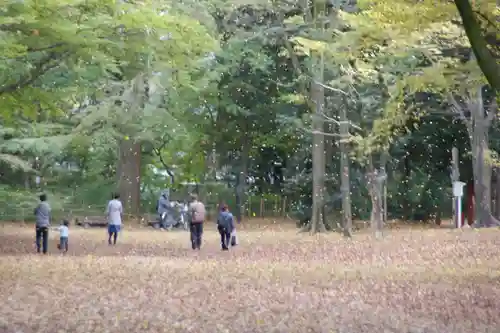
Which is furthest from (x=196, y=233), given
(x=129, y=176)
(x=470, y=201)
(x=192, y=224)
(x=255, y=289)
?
(x=470, y=201)

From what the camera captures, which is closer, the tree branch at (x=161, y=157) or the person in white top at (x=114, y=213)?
the person in white top at (x=114, y=213)

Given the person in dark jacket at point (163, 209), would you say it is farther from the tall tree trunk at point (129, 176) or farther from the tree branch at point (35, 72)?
the tree branch at point (35, 72)

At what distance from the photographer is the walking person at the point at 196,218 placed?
83.1 ft

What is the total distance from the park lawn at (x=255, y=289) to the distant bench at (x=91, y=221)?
16.9 meters

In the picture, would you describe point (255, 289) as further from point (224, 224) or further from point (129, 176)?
point (129, 176)

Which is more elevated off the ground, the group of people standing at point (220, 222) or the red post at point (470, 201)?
the red post at point (470, 201)

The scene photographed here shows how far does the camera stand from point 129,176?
44.9m

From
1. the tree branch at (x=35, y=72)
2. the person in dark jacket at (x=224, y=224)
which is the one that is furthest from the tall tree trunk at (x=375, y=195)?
the tree branch at (x=35, y=72)

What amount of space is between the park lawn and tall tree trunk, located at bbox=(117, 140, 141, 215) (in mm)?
18584

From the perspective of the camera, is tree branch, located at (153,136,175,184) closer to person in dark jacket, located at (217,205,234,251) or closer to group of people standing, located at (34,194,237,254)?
group of people standing, located at (34,194,237,254)

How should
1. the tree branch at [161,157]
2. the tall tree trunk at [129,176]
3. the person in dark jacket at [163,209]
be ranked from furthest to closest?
the tree branch at [161,157]
the tall tree trunk at [129,176]
the person in dark jacket at [163,209]

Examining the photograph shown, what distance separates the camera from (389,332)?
10.1 meters

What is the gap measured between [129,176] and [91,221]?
3.05 meters

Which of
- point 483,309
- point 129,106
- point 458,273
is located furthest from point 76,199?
point 483,309
